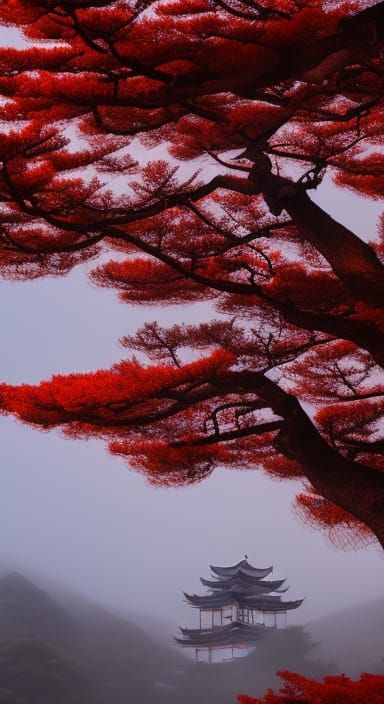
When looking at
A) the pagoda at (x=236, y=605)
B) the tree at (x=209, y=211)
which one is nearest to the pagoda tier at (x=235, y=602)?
the pagoda at (x=236, y=605)

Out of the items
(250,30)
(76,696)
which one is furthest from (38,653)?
(250,30)

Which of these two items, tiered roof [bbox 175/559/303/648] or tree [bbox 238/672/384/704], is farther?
tiered roof [bbox 175/559/303/648]

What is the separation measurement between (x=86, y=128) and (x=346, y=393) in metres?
3.26

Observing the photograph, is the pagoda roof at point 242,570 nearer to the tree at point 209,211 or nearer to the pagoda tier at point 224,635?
the pagoda tier at point 224,635

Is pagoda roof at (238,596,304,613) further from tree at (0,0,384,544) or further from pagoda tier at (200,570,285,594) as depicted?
tree at (0,0,384,544)

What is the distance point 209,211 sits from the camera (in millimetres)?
5785

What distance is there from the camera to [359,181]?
6.30 metres

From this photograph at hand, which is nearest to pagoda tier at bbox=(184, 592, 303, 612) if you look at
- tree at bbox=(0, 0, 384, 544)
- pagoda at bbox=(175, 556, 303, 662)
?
pagoda at bbox=(175, 556, 303, 662)

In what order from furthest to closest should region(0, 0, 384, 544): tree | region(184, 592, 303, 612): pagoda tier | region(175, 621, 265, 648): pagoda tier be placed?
region(184, 592, 303, 612): pagoda tier → region(175, 621, 265, 648): pagoda tier → region(0, 0, 384, 544): tree

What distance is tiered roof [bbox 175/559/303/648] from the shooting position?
16.3m

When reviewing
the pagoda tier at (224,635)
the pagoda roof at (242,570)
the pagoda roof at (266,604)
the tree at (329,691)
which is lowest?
the tree at (329,691)

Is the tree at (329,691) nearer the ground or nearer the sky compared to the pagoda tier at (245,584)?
nearer the ground

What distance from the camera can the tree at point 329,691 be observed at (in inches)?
177

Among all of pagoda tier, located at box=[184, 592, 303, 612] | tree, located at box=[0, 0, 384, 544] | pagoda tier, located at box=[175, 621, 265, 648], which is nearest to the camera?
tree, located at box=[0, 0, 384, 544]
